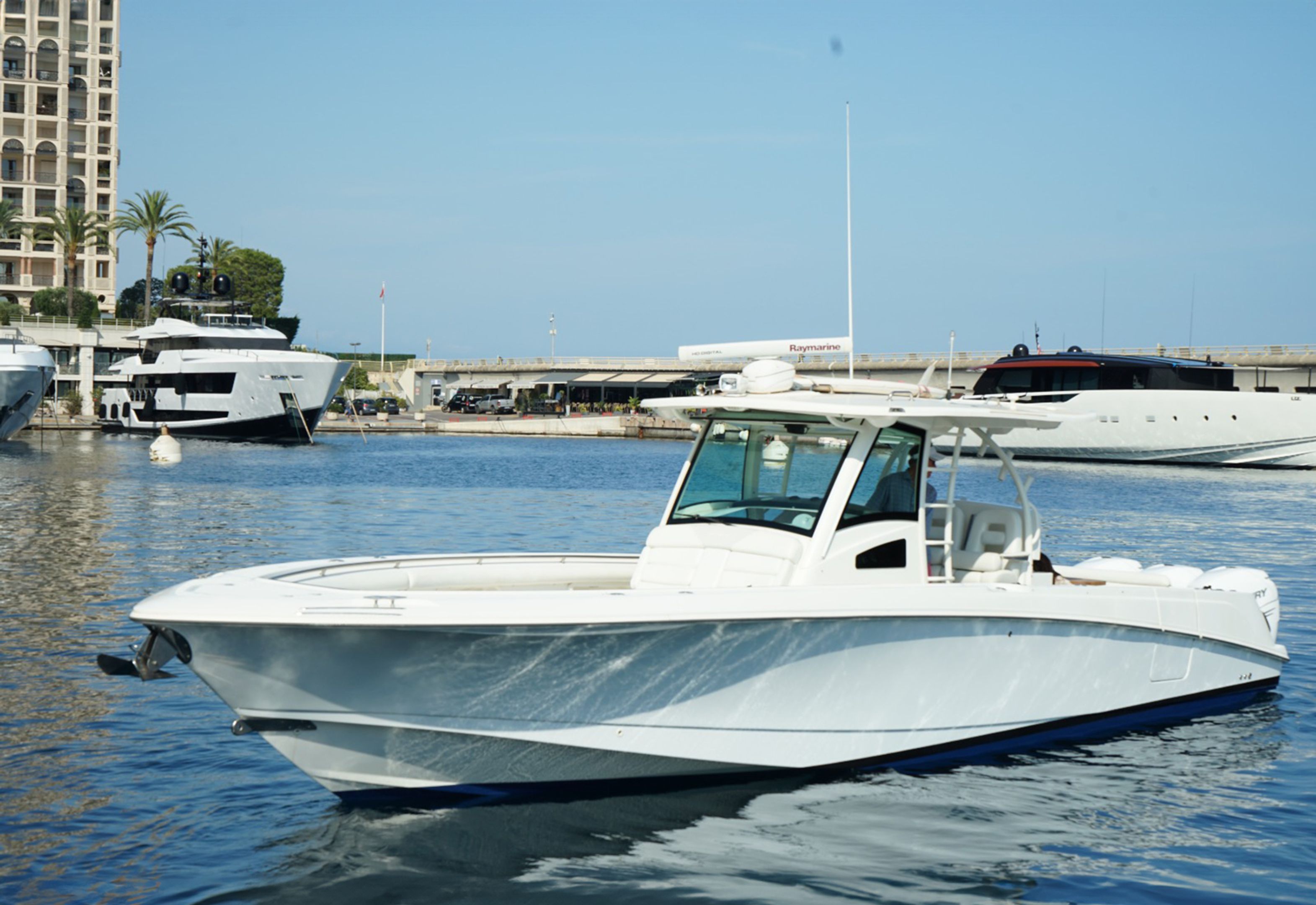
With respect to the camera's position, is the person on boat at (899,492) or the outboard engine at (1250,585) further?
the outboard engine at (1250,585)

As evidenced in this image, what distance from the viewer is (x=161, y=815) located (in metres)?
8.48

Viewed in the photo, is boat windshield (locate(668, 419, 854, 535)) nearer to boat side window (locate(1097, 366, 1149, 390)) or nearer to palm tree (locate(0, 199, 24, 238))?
boat side window (locate(1097, 366, 1149, 390))

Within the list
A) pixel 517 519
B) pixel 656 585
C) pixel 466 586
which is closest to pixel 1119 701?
pixel 656 585

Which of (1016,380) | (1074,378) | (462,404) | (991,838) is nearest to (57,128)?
(462,404)

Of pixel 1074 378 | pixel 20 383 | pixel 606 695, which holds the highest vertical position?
pixel 1074 378

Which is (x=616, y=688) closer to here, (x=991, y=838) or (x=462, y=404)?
(x=991, y=838)

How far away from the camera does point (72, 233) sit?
3844 inches

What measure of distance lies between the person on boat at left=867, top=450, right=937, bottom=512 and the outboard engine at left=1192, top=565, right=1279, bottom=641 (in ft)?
12.2

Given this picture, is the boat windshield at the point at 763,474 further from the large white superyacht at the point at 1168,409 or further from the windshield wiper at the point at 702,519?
the large white superyacht at the point at 1168,409

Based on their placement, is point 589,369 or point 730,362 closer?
point 730,362

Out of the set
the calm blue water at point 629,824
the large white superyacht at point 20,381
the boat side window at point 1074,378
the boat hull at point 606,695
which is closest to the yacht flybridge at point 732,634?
the boat hull at point 606,695

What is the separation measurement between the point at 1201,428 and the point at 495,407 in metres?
70.0

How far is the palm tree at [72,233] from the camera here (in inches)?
3826

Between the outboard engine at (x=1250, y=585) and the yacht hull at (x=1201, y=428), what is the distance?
39.8 m
